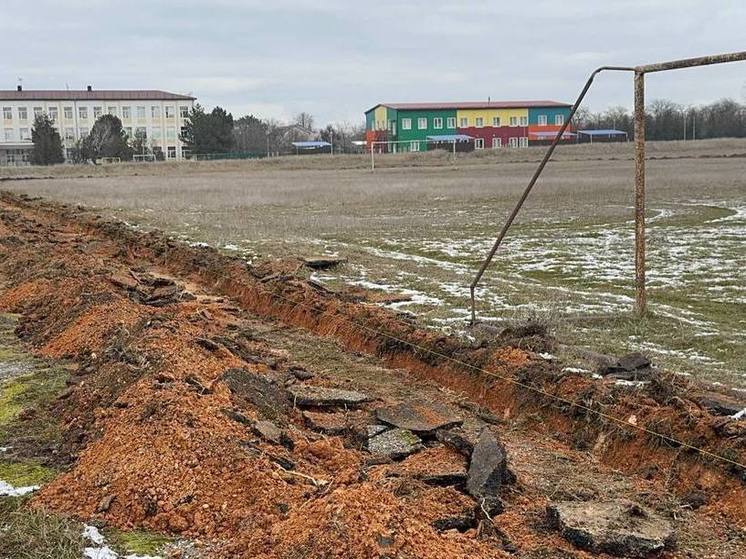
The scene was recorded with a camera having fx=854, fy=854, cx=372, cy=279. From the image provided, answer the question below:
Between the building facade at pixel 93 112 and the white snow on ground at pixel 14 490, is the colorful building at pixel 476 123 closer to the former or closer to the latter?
the building facade at pixel 93 112

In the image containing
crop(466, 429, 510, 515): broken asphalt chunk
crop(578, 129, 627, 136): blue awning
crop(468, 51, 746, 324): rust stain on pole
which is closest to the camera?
crop(466, 429, 510, 515): broken asphalt chunk

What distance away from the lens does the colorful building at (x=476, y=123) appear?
105m

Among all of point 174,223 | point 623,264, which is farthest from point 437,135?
point 623,264

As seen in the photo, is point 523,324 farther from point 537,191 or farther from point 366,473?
point 537,191

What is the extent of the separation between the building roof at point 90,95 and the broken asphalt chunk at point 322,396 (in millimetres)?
118493

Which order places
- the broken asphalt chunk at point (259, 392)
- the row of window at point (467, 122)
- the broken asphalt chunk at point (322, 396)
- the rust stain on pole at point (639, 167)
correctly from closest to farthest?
1. the broken asphalt chunk at point (259, 392)
2. the broken asphalt chunk at point (322, 396)
3. the rust stain on pole at point (639, 167)
4. the row of window at point (467, 122)

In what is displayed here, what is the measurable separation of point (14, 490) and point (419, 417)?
3107 mm

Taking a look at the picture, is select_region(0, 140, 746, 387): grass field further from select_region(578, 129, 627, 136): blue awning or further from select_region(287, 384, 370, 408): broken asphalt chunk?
select_region(578, 129, 627, 136): blue awning

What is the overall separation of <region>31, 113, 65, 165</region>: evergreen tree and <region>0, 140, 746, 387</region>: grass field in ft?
Answer: 199

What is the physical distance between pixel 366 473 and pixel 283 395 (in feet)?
6.30

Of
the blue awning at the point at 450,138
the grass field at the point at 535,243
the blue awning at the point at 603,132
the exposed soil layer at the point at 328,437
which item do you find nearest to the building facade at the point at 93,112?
the blue awning at the point at 450,138

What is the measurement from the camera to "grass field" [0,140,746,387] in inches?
398

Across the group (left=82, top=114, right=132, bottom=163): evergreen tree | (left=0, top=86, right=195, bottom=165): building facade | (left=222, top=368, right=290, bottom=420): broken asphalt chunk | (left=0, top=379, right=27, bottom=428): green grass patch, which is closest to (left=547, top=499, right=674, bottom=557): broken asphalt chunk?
(left=222, top=368, right=290, bottom=420): broken asphalt chunk

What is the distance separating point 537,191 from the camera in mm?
37375
